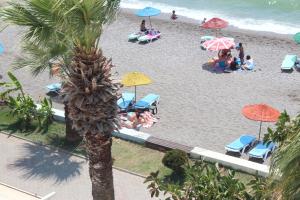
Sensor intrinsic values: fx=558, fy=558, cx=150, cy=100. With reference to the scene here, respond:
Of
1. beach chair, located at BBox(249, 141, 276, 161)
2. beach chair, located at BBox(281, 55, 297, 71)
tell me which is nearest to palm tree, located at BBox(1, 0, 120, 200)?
beach chair, located at BBox(249, 141, 276, 161)

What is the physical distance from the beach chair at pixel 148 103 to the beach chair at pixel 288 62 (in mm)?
6956

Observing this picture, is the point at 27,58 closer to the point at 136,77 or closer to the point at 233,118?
the point at 136,77

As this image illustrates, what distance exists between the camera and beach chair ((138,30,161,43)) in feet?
99.3

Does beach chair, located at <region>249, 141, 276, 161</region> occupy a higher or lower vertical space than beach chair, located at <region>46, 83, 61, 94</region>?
lower

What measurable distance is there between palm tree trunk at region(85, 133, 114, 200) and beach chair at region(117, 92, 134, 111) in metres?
9.83

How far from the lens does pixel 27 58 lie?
1686 cm

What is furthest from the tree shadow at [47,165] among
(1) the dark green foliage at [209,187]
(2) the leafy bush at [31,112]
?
(1) the dark green foliage at [209,187]

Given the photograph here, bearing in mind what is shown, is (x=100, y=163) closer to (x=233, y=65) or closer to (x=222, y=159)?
(x=222, y=159)

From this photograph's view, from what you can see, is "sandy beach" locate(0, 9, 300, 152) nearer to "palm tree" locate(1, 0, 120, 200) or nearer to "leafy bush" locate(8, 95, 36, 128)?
"leafy bush" locate(8, 95, 36, 128)

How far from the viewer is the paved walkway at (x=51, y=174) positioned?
53.2 ft

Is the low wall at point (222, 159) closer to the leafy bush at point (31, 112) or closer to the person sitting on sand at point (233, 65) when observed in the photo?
the leafy bush at point (31, 112)

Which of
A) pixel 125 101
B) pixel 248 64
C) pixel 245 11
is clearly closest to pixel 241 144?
pixel 125 101

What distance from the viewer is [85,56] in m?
10.3

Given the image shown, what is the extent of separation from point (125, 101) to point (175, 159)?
6257 mm
